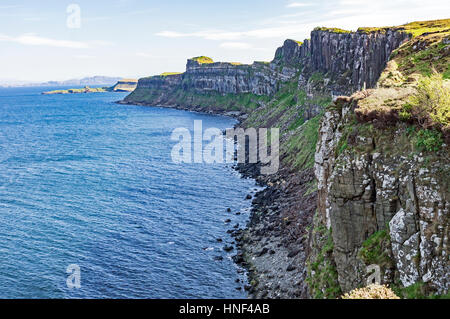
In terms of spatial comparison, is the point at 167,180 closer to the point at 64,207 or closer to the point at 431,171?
the point at 64,207

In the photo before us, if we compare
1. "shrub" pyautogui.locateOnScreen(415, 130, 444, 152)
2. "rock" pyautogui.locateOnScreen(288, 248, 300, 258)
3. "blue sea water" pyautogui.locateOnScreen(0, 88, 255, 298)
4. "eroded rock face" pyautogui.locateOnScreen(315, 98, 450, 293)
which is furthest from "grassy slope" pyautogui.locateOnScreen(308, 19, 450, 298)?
"blue sea water" pyautogui.locateOnScreen(0, 88, 255, 298)

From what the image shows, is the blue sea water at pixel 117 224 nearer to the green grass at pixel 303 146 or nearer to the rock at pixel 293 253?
the rock at pixel 293 253

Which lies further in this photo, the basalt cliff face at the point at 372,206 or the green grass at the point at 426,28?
the green grass at the point at 426,28

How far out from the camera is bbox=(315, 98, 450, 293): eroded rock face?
80.4ft

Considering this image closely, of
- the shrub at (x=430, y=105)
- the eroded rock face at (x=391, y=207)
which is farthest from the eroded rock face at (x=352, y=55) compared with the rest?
the eroded rock face at (x=391, y=207)

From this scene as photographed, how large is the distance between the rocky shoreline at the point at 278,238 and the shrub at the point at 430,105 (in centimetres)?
1901

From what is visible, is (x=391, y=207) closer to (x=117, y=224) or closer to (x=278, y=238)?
(x=278, y=238)

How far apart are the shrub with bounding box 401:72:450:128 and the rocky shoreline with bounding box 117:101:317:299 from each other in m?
19.0

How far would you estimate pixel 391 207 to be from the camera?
2730 cm

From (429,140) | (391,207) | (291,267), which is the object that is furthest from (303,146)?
(429,140)

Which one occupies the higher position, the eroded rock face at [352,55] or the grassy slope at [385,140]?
the eroded rock face at [352,55]

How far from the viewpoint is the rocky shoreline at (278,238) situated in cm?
4791

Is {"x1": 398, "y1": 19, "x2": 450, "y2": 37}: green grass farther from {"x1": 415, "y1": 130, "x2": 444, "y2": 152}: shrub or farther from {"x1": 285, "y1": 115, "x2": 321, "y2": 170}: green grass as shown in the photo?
{"x1": 415, "y1": 130, "x2": 444, "y2": 152}: shrub
